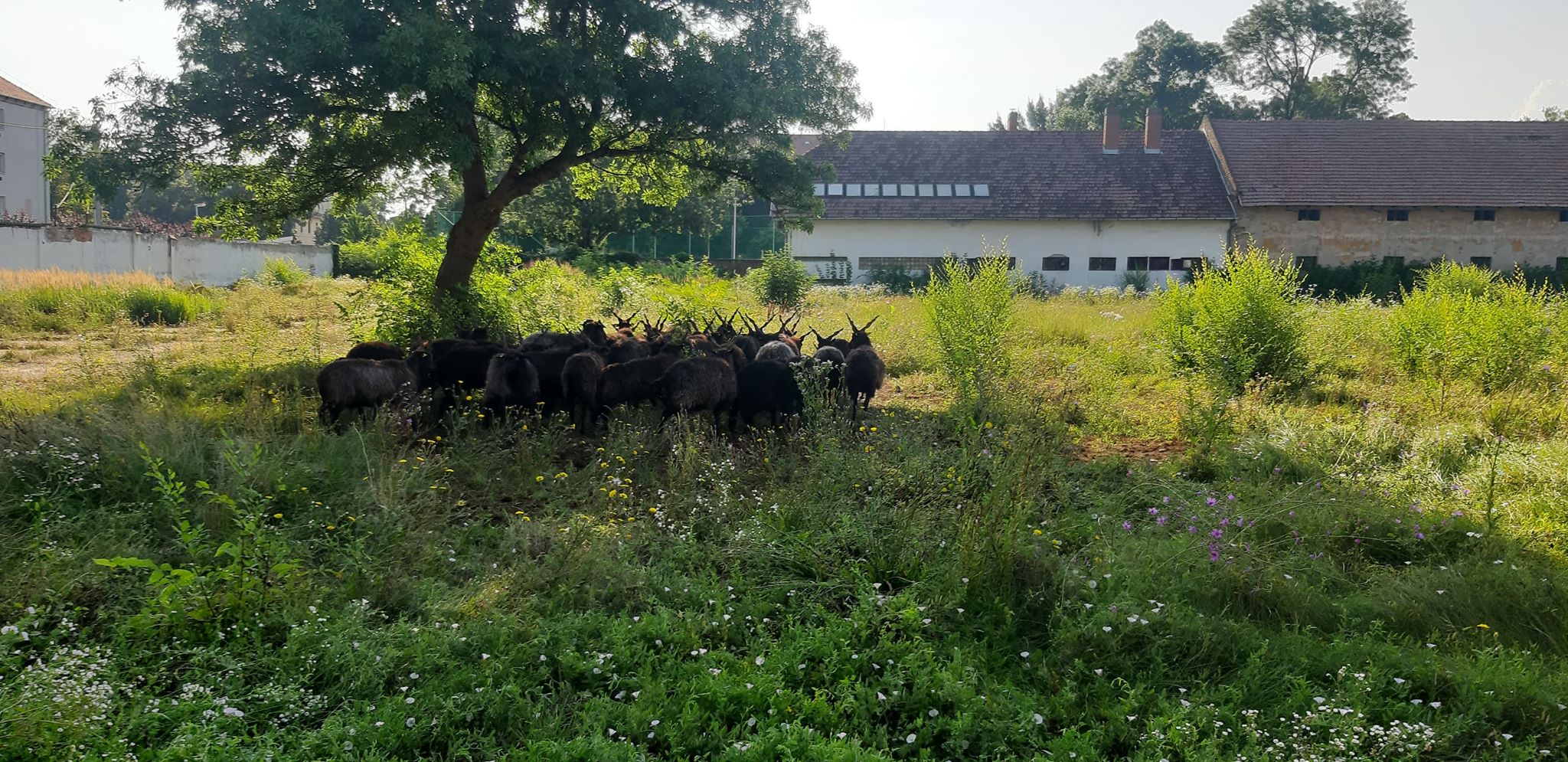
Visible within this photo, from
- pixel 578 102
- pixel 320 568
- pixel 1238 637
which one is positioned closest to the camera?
pixel 1238 637

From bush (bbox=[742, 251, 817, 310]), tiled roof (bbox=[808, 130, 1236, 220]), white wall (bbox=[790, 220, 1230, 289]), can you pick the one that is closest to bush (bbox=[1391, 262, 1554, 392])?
bush (bbox=[742, 251, 817, 310])

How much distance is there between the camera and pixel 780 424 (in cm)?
961

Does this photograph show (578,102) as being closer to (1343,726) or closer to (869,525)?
(869,525)

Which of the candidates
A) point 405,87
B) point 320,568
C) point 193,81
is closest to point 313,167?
point 193,81

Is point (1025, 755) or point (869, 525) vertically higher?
point (869, 525)

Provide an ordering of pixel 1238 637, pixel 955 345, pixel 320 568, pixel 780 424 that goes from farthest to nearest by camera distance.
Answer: pixel 955 345 → pixel 780 424 → pixel 320 568 → pixel 1238 637

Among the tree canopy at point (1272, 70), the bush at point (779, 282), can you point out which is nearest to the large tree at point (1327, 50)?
the tree canopy at point (1272, 70)

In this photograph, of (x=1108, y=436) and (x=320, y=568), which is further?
(x=1108, y=436)

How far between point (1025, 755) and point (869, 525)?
1957 mm

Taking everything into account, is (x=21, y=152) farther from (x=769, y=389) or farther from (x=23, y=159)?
(x=769, y=389)

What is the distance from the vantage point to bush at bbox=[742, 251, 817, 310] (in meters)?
24.2

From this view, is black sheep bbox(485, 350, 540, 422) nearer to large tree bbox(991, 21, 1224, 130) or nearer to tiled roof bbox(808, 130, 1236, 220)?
tiled roof bbox(808, 130, 1236, 220)

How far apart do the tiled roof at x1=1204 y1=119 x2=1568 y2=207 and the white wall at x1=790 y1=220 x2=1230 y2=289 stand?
2.61 meters

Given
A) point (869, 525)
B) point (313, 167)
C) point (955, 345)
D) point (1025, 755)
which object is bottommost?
point (1025, 755)
